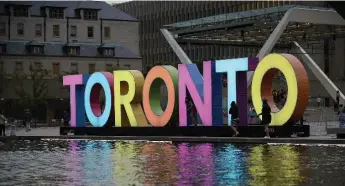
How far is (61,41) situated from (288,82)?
65.2 metres

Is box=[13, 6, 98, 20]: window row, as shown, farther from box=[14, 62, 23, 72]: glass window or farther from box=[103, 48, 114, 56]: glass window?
box=[14, 62, 23, 72]: glass window

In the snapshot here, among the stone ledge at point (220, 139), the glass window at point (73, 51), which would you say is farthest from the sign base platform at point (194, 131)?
the glass window at point (73, 51)

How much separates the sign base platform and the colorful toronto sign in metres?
0.38

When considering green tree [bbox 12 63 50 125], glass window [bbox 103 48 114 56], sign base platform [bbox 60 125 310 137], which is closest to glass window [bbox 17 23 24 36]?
green tree [bbox 12 63 50 125]

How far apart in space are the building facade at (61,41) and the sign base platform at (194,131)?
39.1 meters

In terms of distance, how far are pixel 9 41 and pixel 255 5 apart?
3421cm

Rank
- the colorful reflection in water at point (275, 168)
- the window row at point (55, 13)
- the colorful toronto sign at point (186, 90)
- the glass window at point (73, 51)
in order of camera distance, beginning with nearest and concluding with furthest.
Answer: the colorful reflection in water at point (275, 168), the colorful toronto sign at point (186, 90), the glass window at point (73, 51), the window row at point (55, 13)

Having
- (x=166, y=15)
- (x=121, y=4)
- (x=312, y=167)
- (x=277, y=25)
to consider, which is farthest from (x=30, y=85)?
(x=312, y=167)

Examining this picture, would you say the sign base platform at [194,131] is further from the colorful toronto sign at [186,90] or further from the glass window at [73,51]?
the glass window at [73,51]

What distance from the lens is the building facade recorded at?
268 feet

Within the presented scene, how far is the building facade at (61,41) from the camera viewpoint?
8181cm

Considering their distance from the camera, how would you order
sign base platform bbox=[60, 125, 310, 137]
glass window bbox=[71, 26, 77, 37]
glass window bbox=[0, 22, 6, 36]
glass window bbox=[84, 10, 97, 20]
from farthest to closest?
glass window bbox=[84, 10, 97, 20], glass window bbox=[71, 26, 77, 37], glass window bbox=[0, 22, 6, 36], sign base platform bbox=[60, 125, 310, 137]

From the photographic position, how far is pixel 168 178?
1320 centimetres

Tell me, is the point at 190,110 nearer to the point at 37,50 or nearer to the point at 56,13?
the point at 37,50
